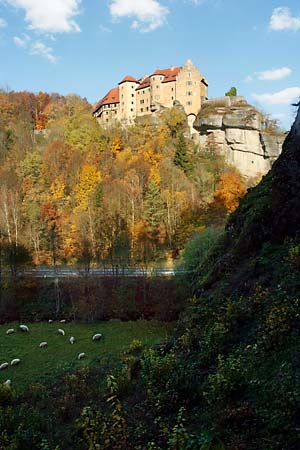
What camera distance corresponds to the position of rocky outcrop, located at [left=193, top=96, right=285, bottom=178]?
65812 millimetres

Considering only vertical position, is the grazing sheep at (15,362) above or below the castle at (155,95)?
below

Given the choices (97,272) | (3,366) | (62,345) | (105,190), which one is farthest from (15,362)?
(105,190)

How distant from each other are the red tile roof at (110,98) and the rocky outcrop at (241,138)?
77.4ft

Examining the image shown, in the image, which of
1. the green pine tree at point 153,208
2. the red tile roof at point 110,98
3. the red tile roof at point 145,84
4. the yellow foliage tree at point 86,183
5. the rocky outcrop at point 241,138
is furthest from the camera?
the red tile roof at point 110,98

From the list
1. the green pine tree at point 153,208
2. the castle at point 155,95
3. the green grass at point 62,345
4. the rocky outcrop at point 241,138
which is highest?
the castle at point 155,95

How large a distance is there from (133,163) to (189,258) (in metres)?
Answer: 28.9

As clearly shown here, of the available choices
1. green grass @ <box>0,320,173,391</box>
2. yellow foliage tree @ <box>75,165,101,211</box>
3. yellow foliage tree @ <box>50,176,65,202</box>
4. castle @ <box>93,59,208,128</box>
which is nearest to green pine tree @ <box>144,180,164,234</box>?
yellow foliage tree @ <box>75,165,101,211</box>

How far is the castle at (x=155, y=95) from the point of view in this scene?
7219 cm

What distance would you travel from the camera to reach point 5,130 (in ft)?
227

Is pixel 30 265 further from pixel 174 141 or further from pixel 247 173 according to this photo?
pixel 247 173

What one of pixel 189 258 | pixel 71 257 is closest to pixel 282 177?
pixel 189 258

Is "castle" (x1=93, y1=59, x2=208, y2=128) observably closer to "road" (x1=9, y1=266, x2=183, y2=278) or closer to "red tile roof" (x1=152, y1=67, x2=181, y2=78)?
"red tile roof" (x1=152, y1=67, x2=181, y2=78)

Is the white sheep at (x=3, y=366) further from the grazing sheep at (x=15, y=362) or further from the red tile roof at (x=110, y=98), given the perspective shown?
the red tile roof at (x=110, y=98)

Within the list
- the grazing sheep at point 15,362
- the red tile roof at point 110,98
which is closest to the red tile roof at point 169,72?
the red tile roof at point 110,98
